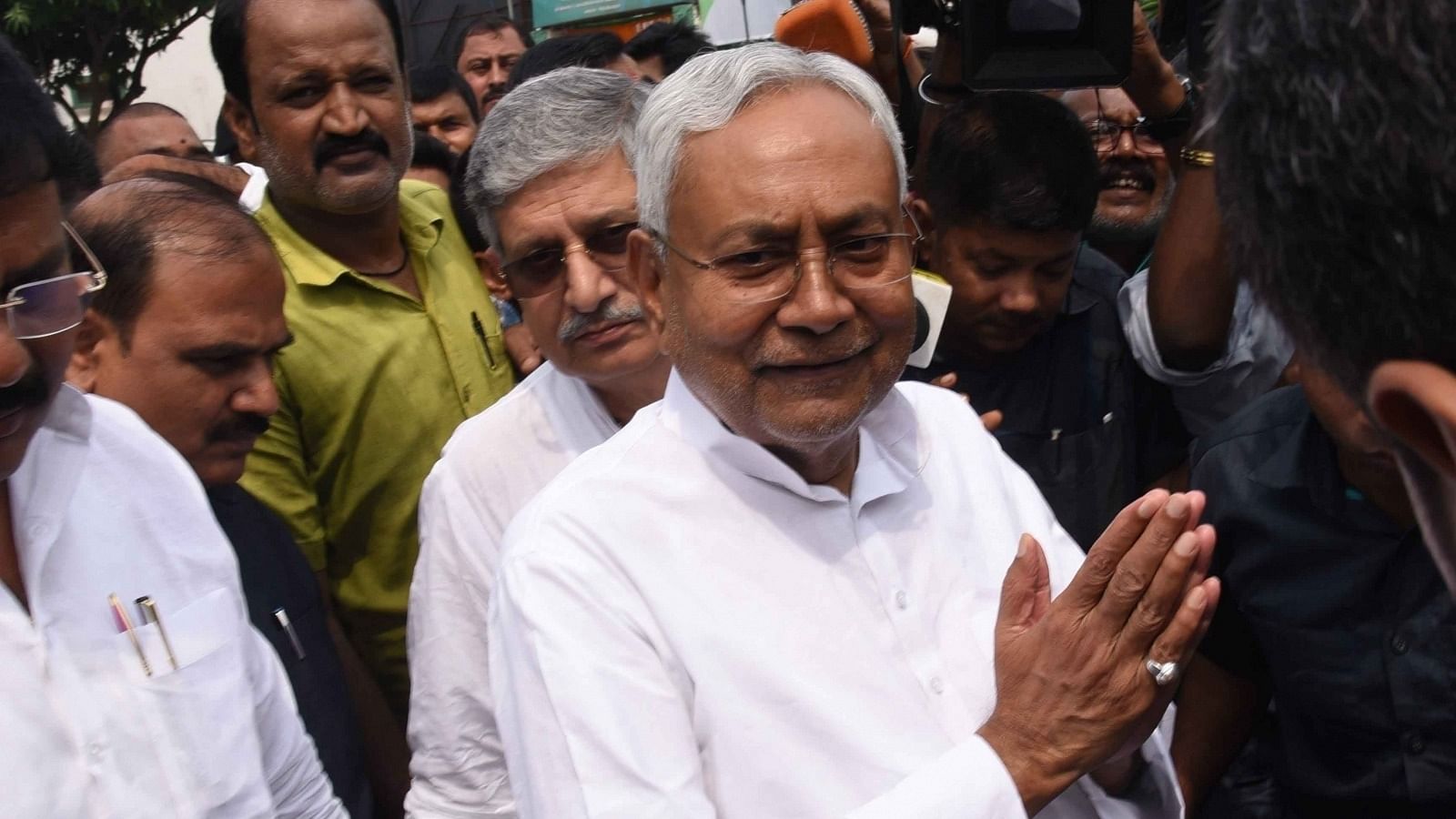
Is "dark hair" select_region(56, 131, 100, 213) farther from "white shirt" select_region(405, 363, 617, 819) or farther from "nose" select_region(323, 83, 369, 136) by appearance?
"nose" select_region(323, 83, 369, 136)

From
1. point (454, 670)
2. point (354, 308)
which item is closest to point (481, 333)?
point (354, 308)

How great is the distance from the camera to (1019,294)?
2693mm

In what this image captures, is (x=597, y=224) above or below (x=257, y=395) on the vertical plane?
above

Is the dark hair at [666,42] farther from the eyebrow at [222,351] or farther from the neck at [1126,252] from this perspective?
the eyebrow at [222,351]

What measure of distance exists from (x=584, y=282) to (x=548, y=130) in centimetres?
29

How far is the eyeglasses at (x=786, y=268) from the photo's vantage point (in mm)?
1704

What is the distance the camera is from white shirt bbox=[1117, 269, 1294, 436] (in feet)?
9.13

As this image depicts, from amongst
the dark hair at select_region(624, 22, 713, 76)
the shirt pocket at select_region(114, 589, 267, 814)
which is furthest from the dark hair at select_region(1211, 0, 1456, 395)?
the dark hair at select_region(624, 22, 713, 76)

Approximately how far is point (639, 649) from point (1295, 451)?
1026mm

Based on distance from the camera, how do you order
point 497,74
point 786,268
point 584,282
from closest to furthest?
point 786,268
point 584,282
point 497,74

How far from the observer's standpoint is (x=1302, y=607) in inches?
75.9

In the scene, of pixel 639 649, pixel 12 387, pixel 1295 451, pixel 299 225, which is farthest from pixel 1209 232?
pixel 12 387

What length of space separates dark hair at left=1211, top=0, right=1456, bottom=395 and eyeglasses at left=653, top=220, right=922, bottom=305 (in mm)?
929

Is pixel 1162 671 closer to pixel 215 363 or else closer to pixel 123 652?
pixel 123 652
